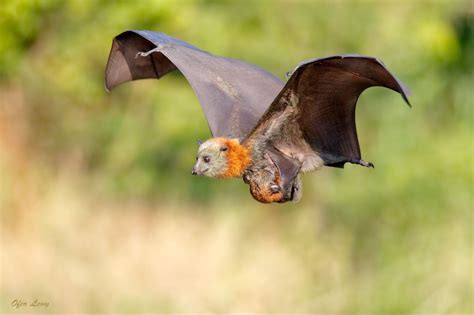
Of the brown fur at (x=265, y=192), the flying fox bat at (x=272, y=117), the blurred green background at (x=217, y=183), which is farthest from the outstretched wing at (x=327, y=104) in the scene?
the blurred green background at (x=217, y=183)

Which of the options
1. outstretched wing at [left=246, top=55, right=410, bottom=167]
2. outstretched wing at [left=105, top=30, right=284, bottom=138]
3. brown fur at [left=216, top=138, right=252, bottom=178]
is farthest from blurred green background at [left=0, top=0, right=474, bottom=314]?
brown fur at [left=216, top=138, right=252, bottom=178]

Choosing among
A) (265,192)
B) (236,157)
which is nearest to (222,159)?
(236,157)

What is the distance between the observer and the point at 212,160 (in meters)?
5.32

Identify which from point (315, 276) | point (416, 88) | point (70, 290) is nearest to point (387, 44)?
point (416, 88)

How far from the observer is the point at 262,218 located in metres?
13.3

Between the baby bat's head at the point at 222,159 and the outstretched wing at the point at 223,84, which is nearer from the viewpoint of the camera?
the baby bat's head at the point at 222,159

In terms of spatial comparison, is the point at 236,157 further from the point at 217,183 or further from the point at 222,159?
the point at 217,183

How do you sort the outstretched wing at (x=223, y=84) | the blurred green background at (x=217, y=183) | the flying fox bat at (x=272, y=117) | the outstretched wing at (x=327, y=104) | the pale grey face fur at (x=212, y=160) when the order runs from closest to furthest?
the outstretched wing at (x=327, y=104), the flying fox bat at (x=272, y=117), the pale grey face fur at (x=212, y=160), the outstretched wing at (x=223, y=84), the blurred green background at (x=217, y=183)

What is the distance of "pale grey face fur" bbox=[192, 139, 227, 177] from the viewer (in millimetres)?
5266

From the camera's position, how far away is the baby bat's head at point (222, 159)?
5273 millimetres

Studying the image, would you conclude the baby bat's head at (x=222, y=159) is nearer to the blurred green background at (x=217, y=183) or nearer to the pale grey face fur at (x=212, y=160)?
the pale grey face fur at (x=212, y=160)

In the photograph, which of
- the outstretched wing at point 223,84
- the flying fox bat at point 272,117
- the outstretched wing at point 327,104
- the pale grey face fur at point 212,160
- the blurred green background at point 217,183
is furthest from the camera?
the blurred green background at point 217,183

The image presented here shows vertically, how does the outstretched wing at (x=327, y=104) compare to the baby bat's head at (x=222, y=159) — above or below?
above

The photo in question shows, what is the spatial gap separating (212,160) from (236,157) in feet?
0.47
